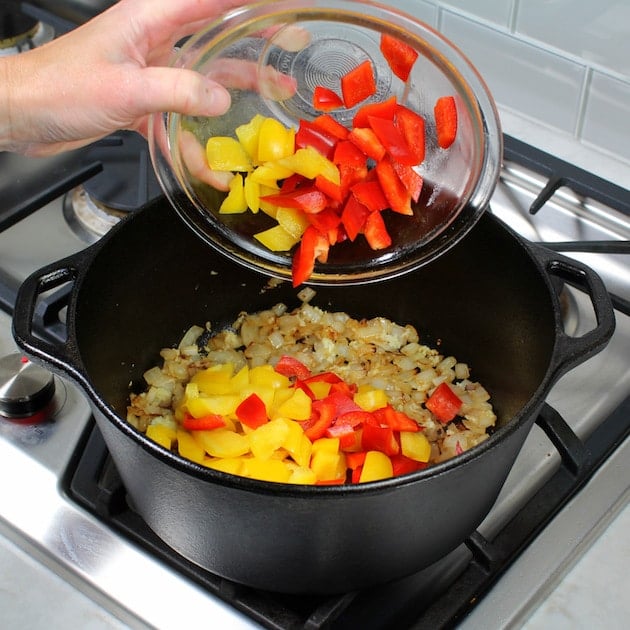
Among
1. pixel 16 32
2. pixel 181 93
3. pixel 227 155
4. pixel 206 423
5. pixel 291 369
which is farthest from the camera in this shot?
pixel 16 32

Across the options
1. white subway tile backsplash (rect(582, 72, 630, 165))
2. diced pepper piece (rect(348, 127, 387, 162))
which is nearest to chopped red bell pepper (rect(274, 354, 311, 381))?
diced pepper piece (rect(348, 127, 387, 162))

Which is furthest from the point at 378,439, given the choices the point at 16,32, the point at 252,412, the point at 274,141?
the point at 16,32

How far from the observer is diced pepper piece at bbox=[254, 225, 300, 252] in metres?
0.95

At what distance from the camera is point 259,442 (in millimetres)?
978

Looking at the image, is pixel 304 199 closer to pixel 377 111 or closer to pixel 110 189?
pixel 377 111

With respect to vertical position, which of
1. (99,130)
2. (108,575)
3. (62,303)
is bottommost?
(108,575)

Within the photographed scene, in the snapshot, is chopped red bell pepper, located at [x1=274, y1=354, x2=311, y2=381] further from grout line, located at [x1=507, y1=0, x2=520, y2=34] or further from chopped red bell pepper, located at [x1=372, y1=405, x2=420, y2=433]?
grout line, located at [x1=507, y1=0, x2=520, y2=34]

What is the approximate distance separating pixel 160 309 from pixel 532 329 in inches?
17.9

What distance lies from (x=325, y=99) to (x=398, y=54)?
0.08 m

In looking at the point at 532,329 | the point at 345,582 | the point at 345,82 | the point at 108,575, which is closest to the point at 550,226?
the point at 532,329

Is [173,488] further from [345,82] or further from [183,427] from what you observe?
[345,82]

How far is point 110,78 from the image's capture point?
0.89m

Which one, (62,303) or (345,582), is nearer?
(345,582)

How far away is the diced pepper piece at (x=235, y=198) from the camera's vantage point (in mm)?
945
